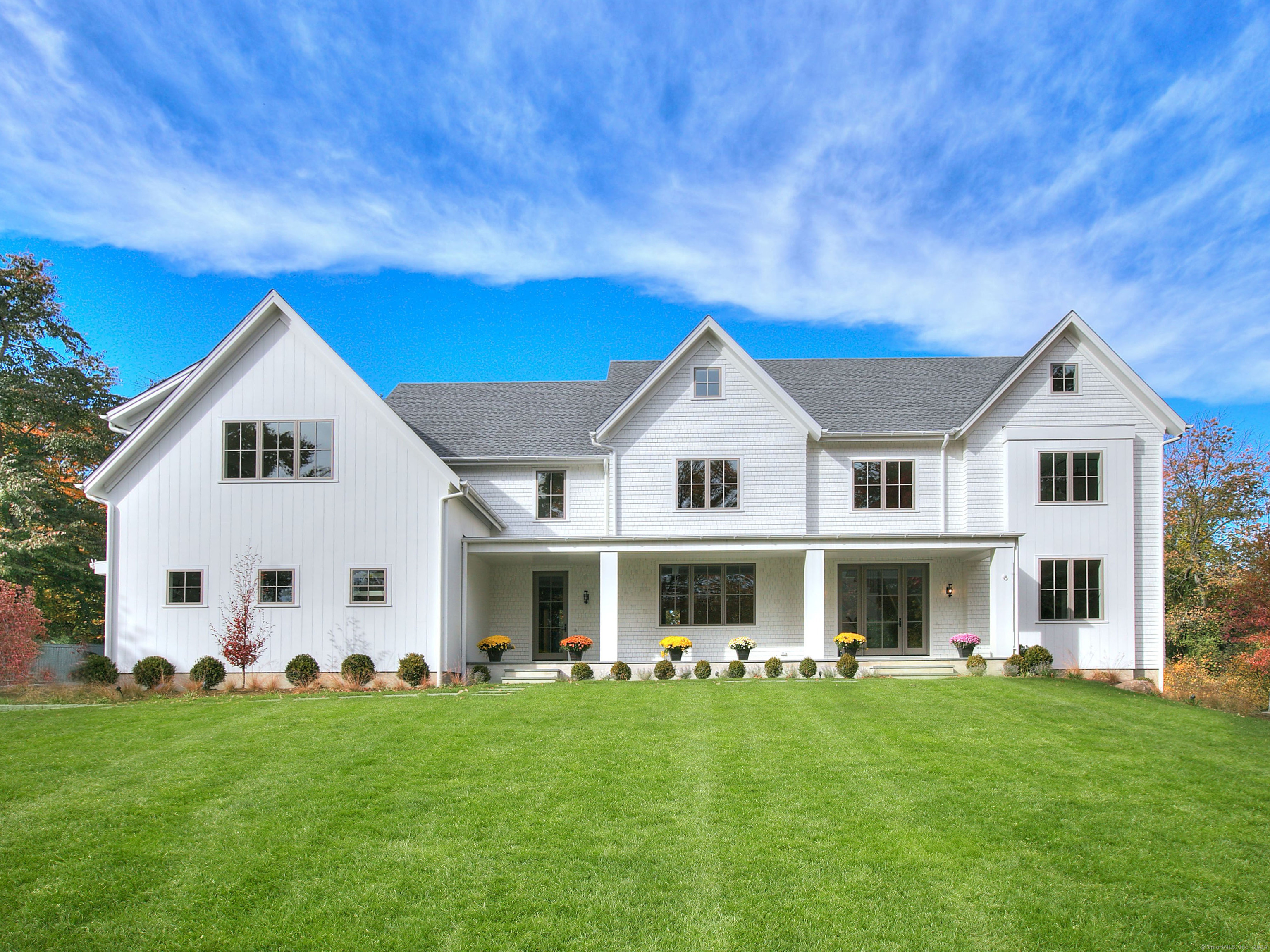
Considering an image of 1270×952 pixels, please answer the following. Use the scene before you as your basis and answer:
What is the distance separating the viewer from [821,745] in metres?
10.1

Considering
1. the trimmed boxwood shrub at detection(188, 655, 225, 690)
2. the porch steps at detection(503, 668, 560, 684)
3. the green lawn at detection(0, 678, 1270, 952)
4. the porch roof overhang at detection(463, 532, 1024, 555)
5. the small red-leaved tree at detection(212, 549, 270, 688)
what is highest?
the porch roof overhang at detection(463, 532, 1024, 555)

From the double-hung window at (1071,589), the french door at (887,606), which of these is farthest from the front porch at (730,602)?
the double-hung window at (1071,589)

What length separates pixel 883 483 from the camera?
20.5 metres

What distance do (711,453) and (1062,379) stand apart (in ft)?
29.9

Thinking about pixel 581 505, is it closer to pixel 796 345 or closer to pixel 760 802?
pixel 796 345

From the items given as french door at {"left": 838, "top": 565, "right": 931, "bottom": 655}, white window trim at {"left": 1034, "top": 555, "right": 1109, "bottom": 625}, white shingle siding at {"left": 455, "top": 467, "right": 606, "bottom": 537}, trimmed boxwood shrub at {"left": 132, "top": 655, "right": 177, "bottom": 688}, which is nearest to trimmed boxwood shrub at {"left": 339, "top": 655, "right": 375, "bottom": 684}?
trimmed boxwood shrub at {"left": 132, "top": 655, "right": 177, "bottom": 688}

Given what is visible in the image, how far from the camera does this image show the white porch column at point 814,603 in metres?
18.4

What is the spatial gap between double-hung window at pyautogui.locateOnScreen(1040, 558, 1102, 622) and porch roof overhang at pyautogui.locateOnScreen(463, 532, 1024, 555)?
161cm

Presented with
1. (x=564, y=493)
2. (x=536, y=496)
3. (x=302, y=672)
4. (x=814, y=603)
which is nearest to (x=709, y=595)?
(x=814, y=603)

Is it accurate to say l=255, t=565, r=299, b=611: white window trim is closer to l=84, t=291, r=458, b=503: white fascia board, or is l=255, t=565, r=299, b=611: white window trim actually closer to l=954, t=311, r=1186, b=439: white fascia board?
l=84, t=291, r=458, b=503: white fascia board

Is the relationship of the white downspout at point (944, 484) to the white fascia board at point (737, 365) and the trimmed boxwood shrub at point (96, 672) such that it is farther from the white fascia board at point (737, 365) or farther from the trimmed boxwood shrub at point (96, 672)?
the trimmed boxwood shrub at point (96, 672)

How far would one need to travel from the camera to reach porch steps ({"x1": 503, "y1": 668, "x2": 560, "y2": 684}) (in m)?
18.0

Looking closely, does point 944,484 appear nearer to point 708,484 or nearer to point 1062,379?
point 1062,379

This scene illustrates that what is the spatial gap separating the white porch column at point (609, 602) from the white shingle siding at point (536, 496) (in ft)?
6.97
